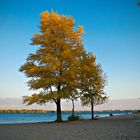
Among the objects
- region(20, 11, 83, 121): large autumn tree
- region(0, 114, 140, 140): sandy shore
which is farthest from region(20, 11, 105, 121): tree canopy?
region(0, 114, 140, 140): sandy shore

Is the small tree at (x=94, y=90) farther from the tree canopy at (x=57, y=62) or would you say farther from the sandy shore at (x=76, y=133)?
the sandy shore at (x=76, y=133)

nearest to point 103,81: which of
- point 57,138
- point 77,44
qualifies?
point 77,44

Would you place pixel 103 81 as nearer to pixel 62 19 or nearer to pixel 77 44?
pixel 77 44

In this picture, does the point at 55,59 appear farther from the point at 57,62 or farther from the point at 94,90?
the point at 94,90

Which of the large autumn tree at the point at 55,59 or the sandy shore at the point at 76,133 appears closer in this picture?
the sandy shore at the point at 76,133

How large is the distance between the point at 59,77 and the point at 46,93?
8.93 feet

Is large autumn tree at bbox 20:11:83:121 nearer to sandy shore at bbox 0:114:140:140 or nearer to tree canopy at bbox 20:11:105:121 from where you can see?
tree canopy at bbox 20:11:105:121

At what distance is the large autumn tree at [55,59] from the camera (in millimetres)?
36719

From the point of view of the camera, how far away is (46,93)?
36938mm

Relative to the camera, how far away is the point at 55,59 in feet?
124

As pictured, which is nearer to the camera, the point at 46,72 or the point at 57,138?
the point at 57,138

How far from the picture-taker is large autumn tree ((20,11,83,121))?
3672 centimetres

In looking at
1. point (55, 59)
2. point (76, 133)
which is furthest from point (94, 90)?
point (76, 133)

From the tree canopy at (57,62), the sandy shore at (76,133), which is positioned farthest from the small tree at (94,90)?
the sandy shore at (76,133)
